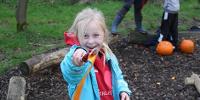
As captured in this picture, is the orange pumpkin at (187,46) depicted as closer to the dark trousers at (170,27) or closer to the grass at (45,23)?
the dark trousers at (170,27)

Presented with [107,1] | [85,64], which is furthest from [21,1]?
[85,64]

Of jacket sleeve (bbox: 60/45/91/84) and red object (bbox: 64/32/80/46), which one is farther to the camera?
red object (bbox: 64/32/80/46)

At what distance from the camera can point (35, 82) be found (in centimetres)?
567

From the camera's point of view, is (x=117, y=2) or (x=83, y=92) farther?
(x=117, y=2)

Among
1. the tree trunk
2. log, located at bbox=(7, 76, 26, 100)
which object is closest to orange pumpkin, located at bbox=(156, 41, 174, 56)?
log, located at bbox=(7, 76, 26, 100)

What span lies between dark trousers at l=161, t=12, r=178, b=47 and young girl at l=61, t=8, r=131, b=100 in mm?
3979

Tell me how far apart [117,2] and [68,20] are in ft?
8.63

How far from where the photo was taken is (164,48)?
6684mm

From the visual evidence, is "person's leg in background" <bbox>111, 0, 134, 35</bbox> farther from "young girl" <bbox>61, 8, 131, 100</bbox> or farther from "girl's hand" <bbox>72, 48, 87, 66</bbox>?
"girl's hand" <bbox>72, 48, 87, 66</bbox>

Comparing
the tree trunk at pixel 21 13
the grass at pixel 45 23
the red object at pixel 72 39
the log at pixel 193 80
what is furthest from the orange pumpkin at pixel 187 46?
the red object at pixel 72 39

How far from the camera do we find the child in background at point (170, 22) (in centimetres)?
678

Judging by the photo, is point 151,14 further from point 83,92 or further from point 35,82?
point 83,92

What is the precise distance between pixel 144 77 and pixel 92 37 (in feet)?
10.5

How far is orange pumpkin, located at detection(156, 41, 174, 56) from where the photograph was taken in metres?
6.69
